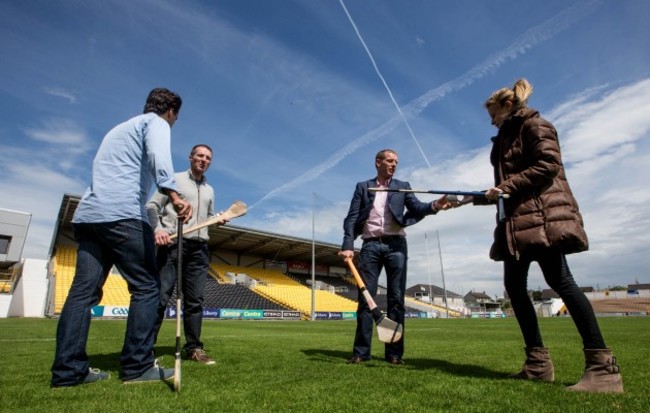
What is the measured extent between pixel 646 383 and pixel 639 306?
7303cm

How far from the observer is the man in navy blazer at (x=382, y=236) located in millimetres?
4090

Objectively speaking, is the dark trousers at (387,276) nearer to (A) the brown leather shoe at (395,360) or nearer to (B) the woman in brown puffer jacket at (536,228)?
(A) the brown leather shoe at (395,360)

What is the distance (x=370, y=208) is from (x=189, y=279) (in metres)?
2.06

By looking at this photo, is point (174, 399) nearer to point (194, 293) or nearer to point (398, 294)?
point (194, 293)

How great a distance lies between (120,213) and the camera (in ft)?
9.33

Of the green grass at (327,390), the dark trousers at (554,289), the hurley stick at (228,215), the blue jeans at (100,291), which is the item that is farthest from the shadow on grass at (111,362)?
the dark trousers at (554,289)

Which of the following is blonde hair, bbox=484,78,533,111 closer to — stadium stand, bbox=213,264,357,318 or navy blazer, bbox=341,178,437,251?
navy blazer, bbox=341,178,437,251

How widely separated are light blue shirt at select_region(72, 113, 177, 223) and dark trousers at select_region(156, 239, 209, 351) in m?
1.05

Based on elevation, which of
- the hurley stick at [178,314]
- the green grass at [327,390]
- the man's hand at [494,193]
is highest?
the man's hand at [494,193]

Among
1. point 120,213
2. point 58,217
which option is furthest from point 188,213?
point 58,217

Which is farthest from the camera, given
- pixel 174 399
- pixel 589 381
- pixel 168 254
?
pixel 168 254

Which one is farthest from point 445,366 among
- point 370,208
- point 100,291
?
point 100,291

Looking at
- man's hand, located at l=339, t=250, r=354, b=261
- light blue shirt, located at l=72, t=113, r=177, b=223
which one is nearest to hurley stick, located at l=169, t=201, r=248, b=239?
light blue shirt, located at l=72, t=113, r=177, b=223

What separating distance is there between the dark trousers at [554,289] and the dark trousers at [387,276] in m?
1.23
